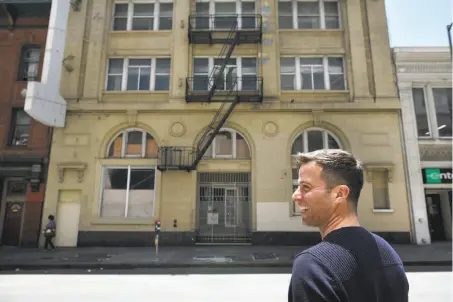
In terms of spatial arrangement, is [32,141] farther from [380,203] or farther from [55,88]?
[380,203]

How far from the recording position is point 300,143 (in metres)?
16.6

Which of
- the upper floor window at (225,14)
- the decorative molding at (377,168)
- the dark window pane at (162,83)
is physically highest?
the upper floor window at (225,14)

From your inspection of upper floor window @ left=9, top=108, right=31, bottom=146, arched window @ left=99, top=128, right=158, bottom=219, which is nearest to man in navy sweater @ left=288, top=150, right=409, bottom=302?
arched window @ left=99, top=128, right=158, bottom=219

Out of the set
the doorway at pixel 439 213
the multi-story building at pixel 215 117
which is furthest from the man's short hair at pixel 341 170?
the doorway at pixel 439 213

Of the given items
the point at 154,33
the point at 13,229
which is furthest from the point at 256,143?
the point at 13,229

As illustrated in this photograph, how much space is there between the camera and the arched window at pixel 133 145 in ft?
54.3

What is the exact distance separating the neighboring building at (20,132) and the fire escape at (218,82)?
21.9ft

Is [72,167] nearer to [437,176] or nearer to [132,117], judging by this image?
[132,117]

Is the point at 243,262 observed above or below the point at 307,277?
below

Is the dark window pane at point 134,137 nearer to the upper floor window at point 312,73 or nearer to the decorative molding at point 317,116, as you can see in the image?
the upper floor window at point 312,73

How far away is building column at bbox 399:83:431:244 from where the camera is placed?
15.1 meters

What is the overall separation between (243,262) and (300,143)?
26.0 ft

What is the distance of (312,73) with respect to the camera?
17406 millimetres

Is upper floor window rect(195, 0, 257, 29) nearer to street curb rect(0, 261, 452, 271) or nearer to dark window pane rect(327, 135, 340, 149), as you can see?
dark window pane rect(327, 135, 340, 149)
